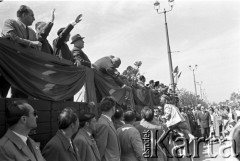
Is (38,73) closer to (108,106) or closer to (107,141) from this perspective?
(108,106)

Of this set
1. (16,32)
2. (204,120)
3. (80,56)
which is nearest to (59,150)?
(16,32)

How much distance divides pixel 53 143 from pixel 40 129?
99 centimetres

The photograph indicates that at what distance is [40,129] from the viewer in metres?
4.07

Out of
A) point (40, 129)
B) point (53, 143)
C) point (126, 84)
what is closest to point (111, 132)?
point (40, 129)

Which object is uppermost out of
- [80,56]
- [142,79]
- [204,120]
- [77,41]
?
[77,41]

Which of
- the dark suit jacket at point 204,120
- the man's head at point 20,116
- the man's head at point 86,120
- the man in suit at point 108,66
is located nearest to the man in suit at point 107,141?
the man's head at point 86,120

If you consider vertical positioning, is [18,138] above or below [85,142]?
above

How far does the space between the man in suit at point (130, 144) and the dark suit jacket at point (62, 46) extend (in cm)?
191

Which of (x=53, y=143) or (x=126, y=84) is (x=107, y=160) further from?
(x=126, y=84)

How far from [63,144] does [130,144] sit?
1669mm

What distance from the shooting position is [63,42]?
5.62 metres

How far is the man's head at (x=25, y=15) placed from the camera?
15.1 ft

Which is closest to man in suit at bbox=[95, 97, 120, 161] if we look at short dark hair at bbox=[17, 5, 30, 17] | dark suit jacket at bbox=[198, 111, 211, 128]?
short dark hair at bbox=[17, 5, 30, 17]

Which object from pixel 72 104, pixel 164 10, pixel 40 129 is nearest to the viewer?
pixel 40 129
